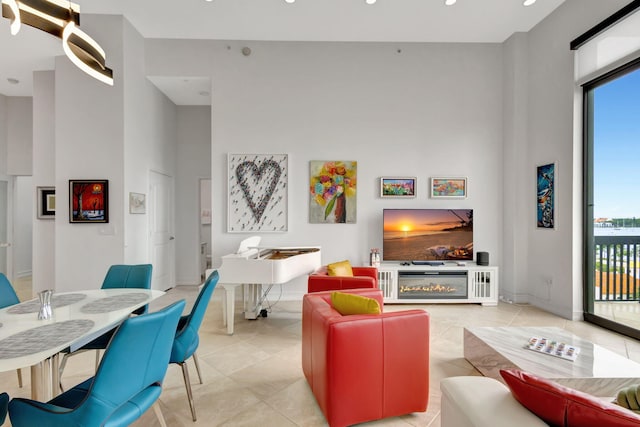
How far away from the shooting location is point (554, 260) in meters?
4.48

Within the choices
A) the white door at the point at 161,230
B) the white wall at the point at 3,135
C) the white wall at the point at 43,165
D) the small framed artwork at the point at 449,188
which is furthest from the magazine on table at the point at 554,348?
the white wall at the point at 3,135

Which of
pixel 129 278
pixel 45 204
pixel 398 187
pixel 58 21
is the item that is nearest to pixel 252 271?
pixel 129 278

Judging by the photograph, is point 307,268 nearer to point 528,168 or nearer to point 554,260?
point 554,260

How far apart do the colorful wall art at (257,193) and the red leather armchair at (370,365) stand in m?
3.22

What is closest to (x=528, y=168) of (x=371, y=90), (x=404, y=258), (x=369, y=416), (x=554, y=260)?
(x=554, y=260)

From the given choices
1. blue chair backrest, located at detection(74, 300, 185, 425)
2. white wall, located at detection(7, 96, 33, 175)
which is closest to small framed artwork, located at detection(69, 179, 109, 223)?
white wall, located at detection(7, 96, 33, 175)

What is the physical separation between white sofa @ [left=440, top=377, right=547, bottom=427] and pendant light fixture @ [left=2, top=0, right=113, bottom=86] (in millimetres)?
2812

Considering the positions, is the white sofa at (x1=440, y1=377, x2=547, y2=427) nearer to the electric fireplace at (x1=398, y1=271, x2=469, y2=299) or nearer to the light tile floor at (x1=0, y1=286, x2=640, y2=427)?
the light tile floor at (x1=0, y1=286, x2=640, y2=427)

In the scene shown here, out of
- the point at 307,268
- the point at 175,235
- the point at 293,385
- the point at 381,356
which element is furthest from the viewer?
the point at 175,235

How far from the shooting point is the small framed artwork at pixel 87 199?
4.48m

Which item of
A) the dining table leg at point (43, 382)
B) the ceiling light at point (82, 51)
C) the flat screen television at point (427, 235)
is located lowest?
the dining table leg at point (43, 382)

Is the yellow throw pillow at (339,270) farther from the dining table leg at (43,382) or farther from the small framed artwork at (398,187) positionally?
the dining table leg at (43,382)

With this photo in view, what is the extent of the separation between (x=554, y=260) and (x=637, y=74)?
2.30 m

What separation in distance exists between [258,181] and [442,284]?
3132 millimetres
